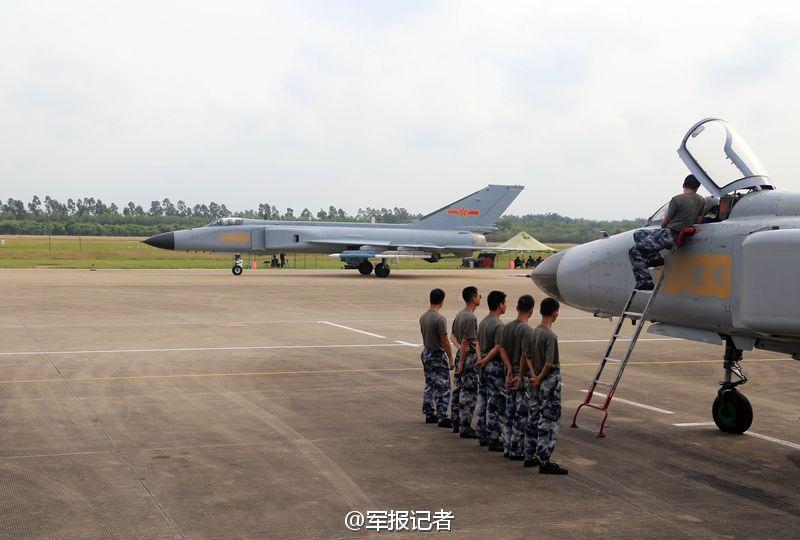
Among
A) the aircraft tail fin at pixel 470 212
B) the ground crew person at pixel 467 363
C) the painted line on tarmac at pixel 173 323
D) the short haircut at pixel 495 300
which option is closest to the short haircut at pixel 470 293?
the ground crew person at pixel 467 363

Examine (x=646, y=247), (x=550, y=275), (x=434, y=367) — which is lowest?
(x=434, y=367)

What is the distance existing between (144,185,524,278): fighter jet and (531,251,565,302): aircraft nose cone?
107ft

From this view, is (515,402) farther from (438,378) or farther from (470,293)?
(438,378)

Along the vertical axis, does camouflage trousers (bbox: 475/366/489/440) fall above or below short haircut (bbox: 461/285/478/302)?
below

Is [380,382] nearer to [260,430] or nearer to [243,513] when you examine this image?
[260,430]

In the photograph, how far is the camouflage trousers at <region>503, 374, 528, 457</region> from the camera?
846 centimetres

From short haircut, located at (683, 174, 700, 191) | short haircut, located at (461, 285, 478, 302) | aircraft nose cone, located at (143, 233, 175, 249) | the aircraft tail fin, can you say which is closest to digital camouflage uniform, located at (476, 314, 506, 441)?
short haircut, located at (461, 285, 478, 302)

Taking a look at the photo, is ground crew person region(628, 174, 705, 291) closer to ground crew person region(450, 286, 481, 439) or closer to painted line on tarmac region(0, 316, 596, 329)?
ground crew person region(450, 286, 481, 439)

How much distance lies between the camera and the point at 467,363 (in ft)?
30.8

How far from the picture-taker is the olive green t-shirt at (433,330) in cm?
968

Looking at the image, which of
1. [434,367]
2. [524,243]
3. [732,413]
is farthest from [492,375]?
[524,243]

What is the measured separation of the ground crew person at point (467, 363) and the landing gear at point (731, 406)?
9.39ft

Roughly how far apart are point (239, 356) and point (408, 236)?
32167 millimetres

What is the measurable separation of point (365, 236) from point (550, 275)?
3576 cm
